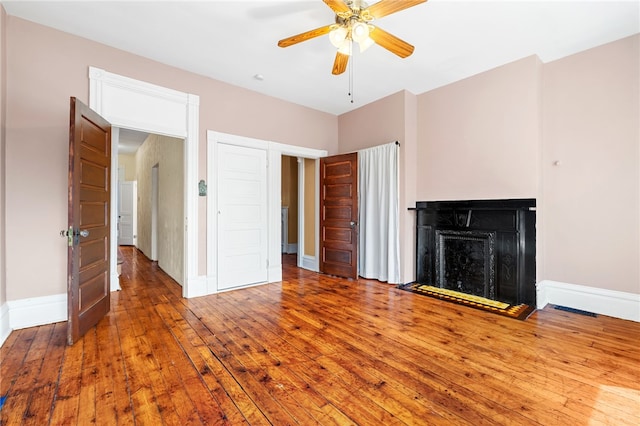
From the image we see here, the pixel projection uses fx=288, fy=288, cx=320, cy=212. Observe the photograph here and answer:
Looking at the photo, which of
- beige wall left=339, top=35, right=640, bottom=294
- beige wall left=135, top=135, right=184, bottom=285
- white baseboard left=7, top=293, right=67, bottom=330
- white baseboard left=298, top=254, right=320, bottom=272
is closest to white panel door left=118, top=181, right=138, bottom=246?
beige wall left=135, top=135, right=184, bottom=285

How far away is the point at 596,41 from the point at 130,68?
522cm

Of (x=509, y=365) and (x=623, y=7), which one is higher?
(x=623, y=7)

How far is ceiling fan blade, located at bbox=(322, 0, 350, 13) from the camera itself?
209 centimetres

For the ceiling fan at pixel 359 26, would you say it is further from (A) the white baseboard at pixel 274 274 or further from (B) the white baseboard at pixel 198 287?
(A) the white baseboard at pixel 274 274

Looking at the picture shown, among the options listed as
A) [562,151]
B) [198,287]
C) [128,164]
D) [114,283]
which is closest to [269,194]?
[198,287]

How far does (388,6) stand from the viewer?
2135 millimetres

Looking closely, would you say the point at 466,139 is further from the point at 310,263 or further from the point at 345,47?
the point at 310,263

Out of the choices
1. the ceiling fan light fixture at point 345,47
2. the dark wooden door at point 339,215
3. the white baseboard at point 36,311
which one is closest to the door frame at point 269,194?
the dark wooden door at point 339,215

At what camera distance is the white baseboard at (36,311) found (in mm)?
2734

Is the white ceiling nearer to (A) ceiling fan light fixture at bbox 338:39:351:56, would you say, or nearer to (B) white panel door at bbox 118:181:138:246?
(A) ceiling fan light fixture at bbox 338:39:351:56

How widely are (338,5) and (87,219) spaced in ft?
9.44

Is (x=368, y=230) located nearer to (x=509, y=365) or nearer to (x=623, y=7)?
(x=509, y=365)

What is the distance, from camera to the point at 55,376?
1.97 m

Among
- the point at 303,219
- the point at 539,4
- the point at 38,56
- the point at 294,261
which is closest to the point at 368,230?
the point at 303,219
